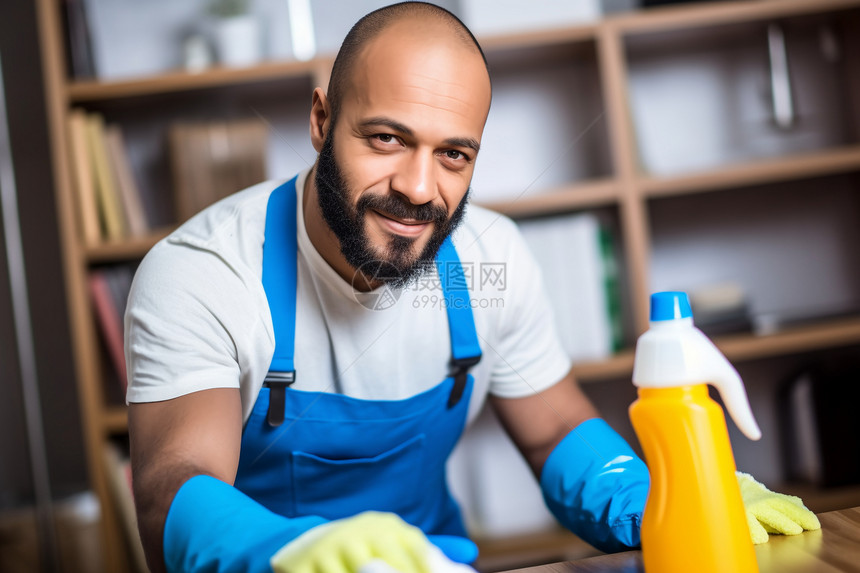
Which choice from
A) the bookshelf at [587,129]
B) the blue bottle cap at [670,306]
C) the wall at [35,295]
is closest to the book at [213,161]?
the bookshelf at [587,129]

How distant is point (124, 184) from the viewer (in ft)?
5.54

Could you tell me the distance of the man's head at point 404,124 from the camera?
27.5 inches

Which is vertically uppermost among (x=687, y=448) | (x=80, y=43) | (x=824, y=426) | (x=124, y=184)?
(x=80, y=43)

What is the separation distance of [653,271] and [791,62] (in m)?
0.63

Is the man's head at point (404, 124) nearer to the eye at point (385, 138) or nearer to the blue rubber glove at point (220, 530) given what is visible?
the eye at point (385, 138)

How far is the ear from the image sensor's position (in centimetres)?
76

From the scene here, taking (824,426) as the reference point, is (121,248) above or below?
above

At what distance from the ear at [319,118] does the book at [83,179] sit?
1.06 m

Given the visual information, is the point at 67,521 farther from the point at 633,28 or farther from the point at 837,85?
the point at 837,85

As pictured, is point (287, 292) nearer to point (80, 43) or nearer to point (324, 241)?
point (324, 241)

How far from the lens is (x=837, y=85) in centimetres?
196

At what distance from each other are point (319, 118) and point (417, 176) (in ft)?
0.43

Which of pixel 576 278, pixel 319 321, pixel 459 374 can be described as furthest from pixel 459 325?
pixel 576 278

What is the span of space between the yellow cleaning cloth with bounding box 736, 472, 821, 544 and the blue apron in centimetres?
39
